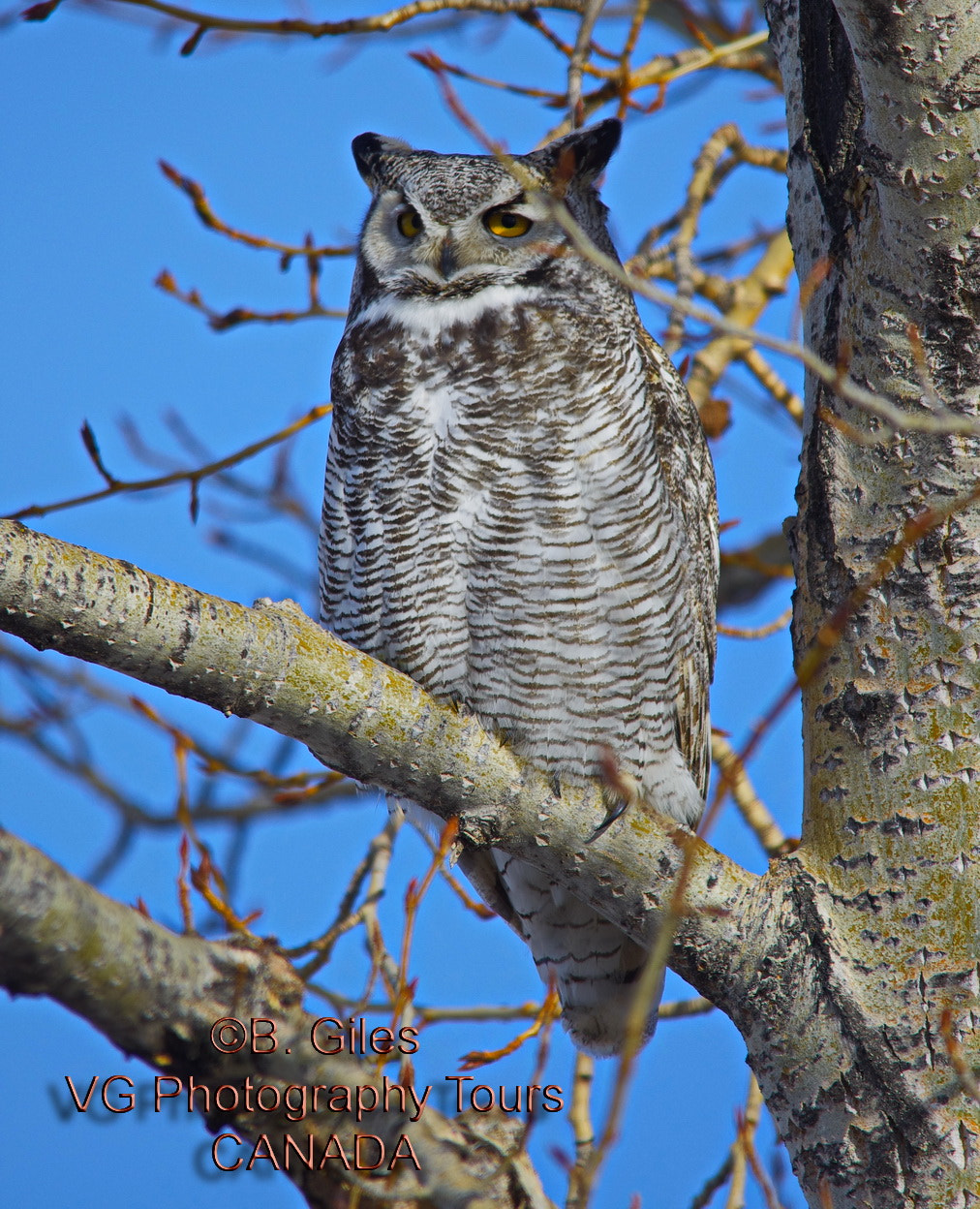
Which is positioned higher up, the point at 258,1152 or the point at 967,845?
the point at 967,845

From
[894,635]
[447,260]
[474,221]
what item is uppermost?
[474,221]

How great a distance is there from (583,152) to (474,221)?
0.34 meters

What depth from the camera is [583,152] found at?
2693 millimetres

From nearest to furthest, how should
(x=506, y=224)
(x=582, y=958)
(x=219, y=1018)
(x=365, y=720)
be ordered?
(x=219, y=1018) < (x=365, y=720) < (x=506, y=224) < (x=582, y=958)

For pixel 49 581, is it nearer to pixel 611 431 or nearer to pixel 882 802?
pixel 611 431

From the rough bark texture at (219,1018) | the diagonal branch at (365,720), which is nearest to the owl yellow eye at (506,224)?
the diagonal branch at (365,720)

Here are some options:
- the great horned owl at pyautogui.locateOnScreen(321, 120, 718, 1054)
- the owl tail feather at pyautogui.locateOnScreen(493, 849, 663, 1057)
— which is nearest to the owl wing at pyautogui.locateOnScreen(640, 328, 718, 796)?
the great horned owl at pyautogui.locateOnScreen(321, 120, 718, 1054)

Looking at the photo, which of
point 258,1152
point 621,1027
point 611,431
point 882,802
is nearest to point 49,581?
point 258,1152

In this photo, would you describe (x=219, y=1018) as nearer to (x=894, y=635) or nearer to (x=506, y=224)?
(x=894, y=635)

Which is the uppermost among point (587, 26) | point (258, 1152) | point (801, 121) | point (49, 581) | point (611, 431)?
point (587, 26)

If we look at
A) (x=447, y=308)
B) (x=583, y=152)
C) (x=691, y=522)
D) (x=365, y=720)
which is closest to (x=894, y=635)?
(x=691, y=522)

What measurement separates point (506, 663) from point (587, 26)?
152cm

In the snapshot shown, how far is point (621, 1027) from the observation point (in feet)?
8.87

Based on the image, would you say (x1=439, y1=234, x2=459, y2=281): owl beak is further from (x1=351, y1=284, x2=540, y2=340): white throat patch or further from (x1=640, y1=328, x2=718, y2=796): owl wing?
(x1=640, y1=328, x2=718, y2=796): owl wing
